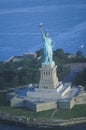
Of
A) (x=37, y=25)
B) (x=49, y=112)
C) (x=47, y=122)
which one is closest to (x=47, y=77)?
(x=49, y=112)

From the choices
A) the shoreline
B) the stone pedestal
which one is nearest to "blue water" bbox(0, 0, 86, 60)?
the stone pedestal

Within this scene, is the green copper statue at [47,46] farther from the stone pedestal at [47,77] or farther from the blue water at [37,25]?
the blue water at [37,25]

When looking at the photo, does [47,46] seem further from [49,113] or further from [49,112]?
[49,113]

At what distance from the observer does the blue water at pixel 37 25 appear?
169ft

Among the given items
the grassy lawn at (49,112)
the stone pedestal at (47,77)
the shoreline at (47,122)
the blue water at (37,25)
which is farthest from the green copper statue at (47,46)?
the blue water at (37,25)

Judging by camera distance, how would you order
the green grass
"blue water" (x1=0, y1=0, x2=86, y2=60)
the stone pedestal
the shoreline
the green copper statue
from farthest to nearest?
1. "blue water" (x1=0, y1=0, x2=86, y2=60)
2. the stone pedestal
3. the green copper statue
4. the green grass
5. the shoreline

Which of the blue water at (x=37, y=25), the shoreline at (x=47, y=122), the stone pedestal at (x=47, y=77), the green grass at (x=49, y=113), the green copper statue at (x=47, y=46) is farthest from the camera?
the blue water at (x=37, y=25)

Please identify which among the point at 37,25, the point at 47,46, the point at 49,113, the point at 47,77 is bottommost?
the point at 49,113

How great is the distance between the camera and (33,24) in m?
61.6

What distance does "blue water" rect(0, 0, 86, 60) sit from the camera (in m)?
51.4

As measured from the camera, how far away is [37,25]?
60.8 meters

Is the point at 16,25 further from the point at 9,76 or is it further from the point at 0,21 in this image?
the point at 9,76

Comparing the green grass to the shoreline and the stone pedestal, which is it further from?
the stone pedestal

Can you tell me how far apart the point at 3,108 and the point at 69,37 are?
2234 cm
